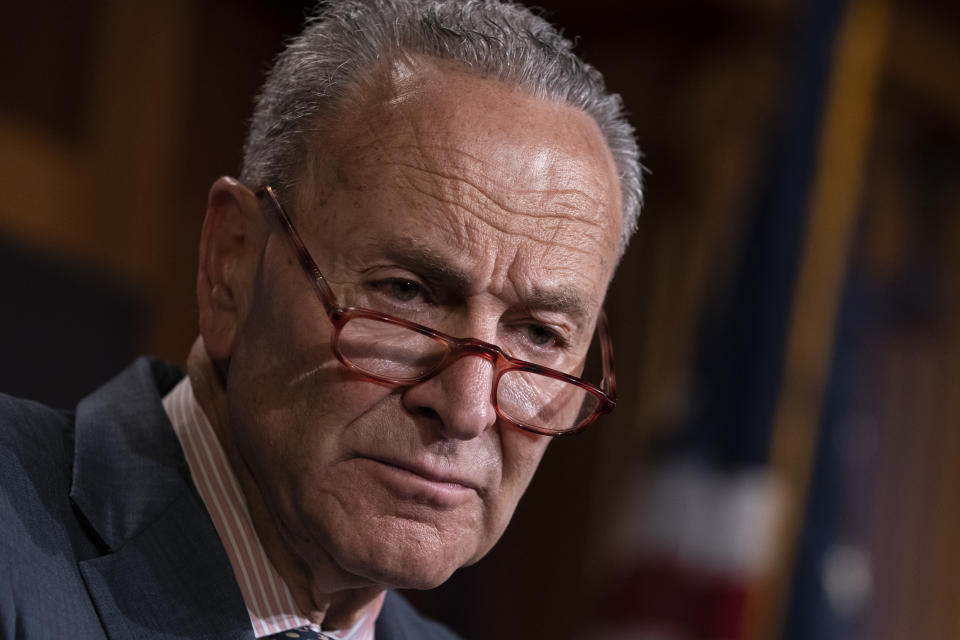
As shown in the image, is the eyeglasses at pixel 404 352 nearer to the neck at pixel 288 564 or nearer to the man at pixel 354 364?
the man at pixel 354 364

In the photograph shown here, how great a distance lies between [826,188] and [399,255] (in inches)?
121

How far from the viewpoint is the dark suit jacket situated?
4.59ft

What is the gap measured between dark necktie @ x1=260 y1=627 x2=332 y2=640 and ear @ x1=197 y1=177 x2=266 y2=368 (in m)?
0.37

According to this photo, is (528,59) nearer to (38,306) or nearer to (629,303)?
(38,306)

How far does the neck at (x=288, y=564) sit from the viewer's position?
167 centimetres

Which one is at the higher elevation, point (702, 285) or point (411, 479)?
point (702, 285)

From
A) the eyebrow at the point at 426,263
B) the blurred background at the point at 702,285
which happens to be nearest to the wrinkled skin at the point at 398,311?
the eyebrow at the point at 426,263

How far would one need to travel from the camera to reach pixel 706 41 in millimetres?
5312

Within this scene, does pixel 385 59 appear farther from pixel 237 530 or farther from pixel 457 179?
pixel 237 530

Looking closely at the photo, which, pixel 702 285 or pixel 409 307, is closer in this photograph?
pixel 409 307

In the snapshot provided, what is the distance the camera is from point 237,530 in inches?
65.6

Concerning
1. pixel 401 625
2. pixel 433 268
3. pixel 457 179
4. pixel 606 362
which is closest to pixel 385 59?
pixel 457 179

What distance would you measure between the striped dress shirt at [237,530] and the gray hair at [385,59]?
36 centimetres

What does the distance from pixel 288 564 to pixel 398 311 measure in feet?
1.21
